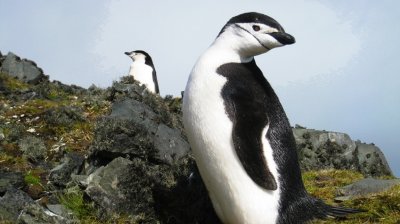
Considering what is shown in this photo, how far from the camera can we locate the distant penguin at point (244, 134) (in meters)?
4.84

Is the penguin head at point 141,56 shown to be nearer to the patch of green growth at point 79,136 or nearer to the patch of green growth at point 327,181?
the patch of green growth at point 79,136

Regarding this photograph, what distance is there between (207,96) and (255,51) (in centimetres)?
74

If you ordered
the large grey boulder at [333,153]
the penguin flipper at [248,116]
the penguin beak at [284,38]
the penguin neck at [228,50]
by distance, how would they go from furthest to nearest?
the large grey boulder at [333,153] → the penguin neck at [228,50] → the penguin beak at [284,38] → the penguin flipper at [248,116]

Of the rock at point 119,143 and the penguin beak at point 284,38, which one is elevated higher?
the penguin beak at point 284,38

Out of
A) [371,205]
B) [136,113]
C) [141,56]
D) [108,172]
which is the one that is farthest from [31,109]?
[141,56]

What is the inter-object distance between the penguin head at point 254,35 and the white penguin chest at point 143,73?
46.1ft

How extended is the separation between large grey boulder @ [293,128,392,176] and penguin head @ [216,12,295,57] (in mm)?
5868

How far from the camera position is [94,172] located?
607 centimetres

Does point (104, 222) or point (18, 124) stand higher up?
point (18, 124)

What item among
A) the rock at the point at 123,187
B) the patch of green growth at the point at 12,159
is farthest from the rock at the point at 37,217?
the patch of green growth at the point at 12,159

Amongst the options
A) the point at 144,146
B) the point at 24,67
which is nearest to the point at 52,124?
the point at 144,146

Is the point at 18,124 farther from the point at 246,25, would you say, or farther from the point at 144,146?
the point at 246,25

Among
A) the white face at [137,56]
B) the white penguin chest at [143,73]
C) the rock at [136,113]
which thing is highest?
the white face at [137,56]

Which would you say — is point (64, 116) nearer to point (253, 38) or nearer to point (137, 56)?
point (253, 38)
